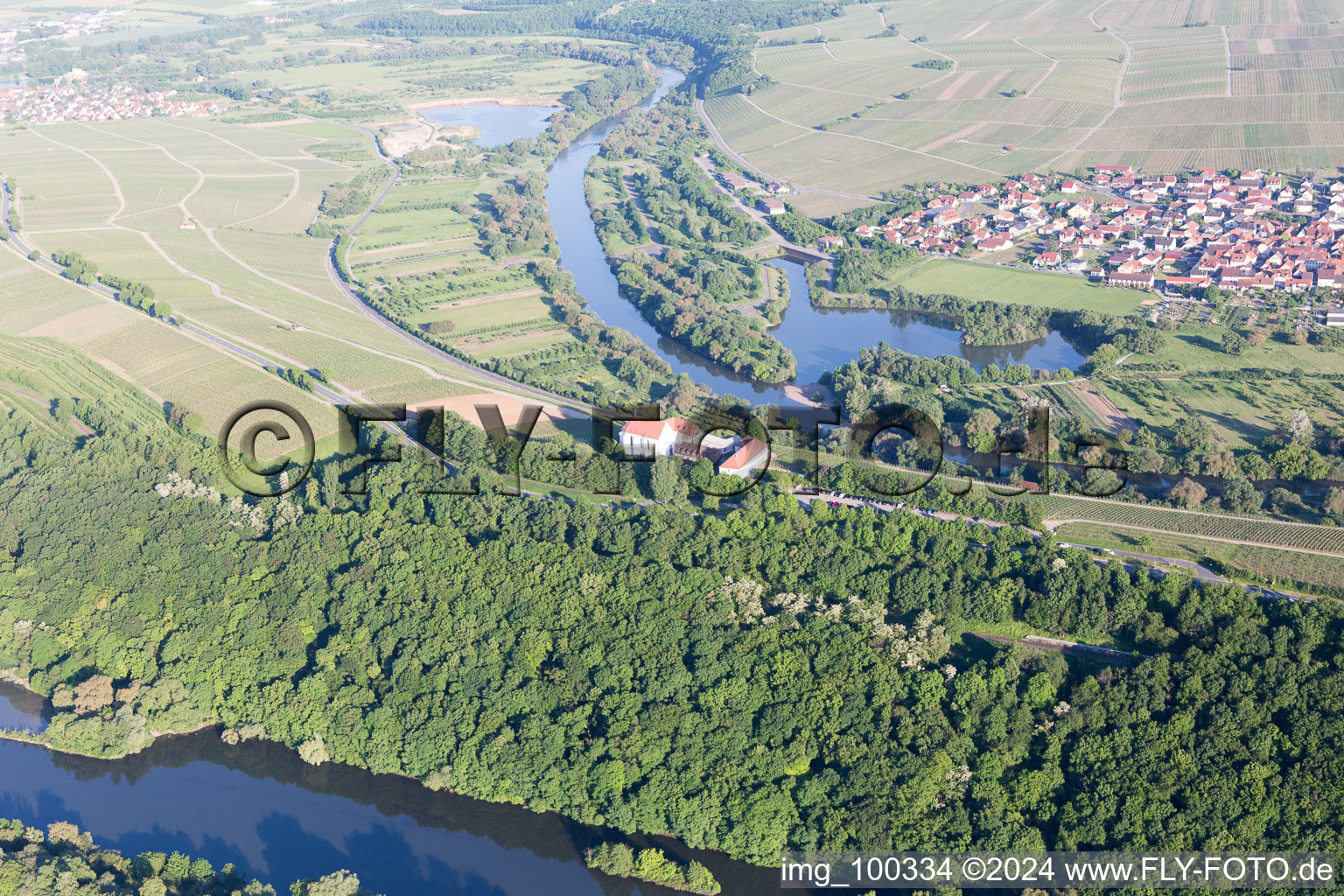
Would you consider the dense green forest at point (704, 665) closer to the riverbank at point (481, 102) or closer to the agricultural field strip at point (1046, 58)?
the agricultural field strip at point (1046, 58)

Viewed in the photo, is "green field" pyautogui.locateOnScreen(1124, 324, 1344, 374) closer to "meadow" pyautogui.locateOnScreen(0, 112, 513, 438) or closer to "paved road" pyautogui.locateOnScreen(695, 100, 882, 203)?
"paved road" pyautogui.locateOnScreen(695, 100, 882, 203)

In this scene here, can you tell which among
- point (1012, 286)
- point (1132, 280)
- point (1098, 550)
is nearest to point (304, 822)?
point (1098, 550)

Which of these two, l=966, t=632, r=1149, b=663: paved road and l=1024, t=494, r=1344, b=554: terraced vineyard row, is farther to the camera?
l=1024, t=494, r=1344, b=554: terraced vineyard row

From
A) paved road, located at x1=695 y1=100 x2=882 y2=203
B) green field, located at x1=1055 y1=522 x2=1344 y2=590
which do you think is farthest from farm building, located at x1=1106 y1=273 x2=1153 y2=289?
green field, located at x1=1055 y1=522 x2=1344 y2=590

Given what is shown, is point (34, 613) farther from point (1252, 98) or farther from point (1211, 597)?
point (1252, 98)

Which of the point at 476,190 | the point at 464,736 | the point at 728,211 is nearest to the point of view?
the point at 464,736

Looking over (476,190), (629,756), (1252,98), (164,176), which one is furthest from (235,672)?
(1252,98)
